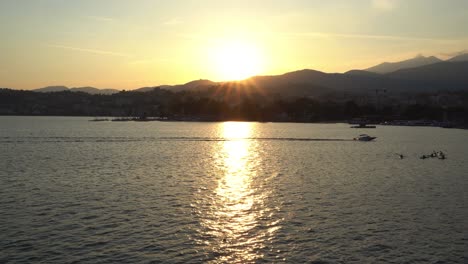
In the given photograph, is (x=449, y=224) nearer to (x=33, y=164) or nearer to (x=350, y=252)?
(x=350, y=252)

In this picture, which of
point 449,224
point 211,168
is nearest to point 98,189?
point 211,168

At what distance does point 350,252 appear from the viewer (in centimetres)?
3008

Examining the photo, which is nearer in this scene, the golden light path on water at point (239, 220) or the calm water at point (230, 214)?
the calm water at point (230, 214)

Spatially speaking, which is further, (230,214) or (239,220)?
(230,214)

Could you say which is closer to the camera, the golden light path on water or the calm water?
the calm water

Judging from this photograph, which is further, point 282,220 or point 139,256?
point 282,220

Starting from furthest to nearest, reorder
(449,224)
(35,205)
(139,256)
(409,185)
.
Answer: (409,185)
(35,205)
(449,224)
(139,256)

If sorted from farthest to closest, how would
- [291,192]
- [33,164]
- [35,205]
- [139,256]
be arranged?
[33,164], [291,192], [35,205], [139,256]

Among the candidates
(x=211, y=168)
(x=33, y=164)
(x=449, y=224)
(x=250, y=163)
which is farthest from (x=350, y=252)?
(x=33, y=164)

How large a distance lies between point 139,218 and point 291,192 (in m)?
20.9

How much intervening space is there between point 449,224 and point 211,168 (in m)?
46.1

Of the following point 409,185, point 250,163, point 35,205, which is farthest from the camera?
point 250,163

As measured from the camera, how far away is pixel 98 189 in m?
52.5

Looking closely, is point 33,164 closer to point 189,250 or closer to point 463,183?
point 189,250
